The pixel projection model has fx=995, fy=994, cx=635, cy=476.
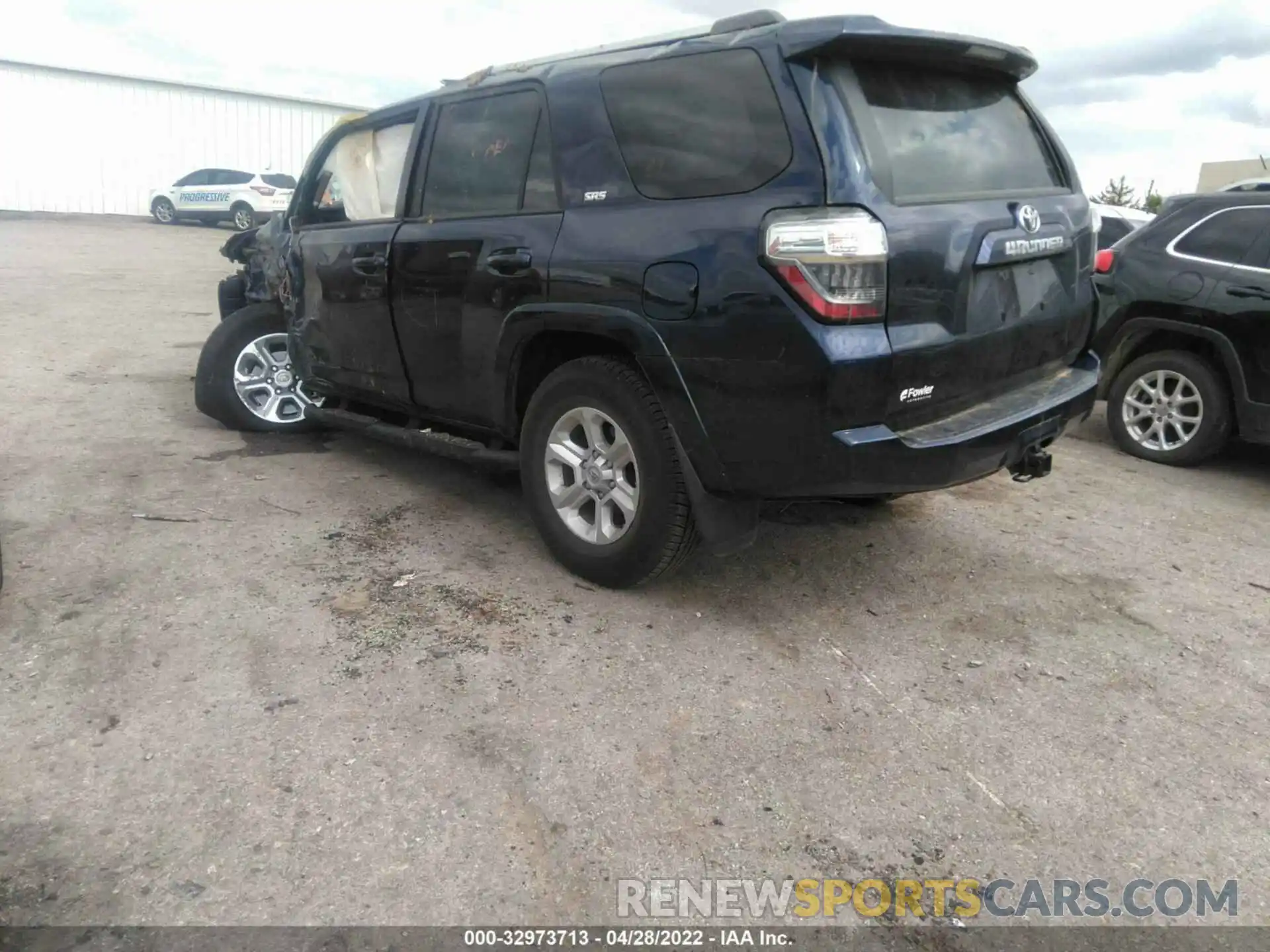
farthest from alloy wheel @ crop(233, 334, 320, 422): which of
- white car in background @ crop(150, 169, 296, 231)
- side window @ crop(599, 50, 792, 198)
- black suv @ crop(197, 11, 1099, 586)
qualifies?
white car in background @ crop(150, 169, 296, 231)

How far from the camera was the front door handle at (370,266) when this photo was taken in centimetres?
456

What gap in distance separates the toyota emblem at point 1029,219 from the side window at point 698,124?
93 cm

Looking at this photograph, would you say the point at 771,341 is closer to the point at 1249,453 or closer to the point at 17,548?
the point at 17,548

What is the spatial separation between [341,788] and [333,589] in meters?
1.31

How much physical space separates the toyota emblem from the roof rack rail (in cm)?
104

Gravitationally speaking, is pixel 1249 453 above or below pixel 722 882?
above

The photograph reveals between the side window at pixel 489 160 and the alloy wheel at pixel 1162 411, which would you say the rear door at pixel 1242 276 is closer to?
the alloy wheel at pixel 1162 411

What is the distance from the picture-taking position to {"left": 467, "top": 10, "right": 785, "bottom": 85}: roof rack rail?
3.30 meters

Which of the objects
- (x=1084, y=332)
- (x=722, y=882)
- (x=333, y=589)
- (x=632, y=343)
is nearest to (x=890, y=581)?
(x=1084, y=332)

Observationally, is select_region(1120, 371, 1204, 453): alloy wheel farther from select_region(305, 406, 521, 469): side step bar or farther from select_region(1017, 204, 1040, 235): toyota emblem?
select_region(305, 406, 521, 469): side step bar

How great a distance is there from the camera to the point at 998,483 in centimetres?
540

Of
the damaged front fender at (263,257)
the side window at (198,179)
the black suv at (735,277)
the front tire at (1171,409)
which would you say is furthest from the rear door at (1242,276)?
the side window at (198,179)

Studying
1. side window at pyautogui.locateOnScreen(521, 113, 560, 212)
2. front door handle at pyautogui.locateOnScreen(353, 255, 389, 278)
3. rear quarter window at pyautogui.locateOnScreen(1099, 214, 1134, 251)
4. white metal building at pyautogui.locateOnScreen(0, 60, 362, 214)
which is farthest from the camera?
white metal building at pyautogui.locateOnScreen(0, 60, 362, 214)

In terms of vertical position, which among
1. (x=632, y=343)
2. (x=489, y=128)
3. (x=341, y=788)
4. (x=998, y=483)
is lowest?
(x=341, y=788)
